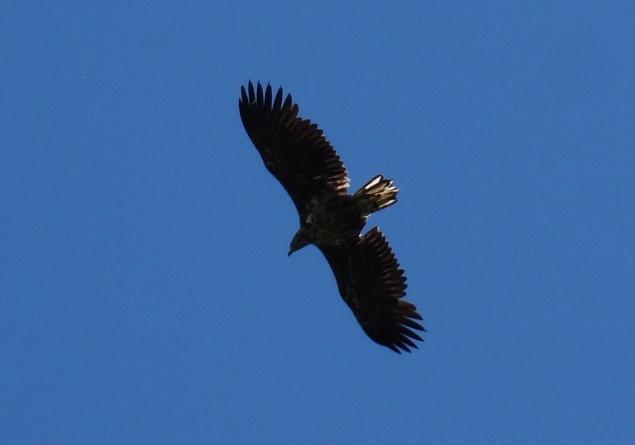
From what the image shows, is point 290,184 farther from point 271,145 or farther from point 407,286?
point 407,286

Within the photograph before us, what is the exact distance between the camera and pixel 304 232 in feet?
65.8

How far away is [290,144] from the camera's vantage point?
64.4 ft

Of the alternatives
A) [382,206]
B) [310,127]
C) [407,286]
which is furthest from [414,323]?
[310,127]

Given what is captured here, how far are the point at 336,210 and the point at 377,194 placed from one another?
2.10 feet

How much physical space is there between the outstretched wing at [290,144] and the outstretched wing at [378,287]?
1080 mm

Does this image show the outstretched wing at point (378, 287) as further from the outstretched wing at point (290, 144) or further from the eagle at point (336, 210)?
the outstretched wing at point (290, 144)

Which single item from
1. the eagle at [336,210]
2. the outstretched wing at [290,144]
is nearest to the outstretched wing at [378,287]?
the eagle at [336,210]

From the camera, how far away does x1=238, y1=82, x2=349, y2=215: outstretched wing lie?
19.6 m

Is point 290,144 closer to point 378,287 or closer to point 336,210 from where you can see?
point 336,210

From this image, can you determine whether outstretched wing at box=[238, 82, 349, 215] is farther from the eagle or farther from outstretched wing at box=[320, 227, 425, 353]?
outstretched wing at box=[320, 227, 425, 353]

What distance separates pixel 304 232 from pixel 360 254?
3.01 ft

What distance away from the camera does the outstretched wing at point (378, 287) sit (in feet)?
66.9

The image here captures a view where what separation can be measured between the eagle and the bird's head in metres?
0.01

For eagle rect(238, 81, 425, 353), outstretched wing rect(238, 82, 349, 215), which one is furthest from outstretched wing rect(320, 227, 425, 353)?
outstretched wing rect(238, 82, 349, 215)
